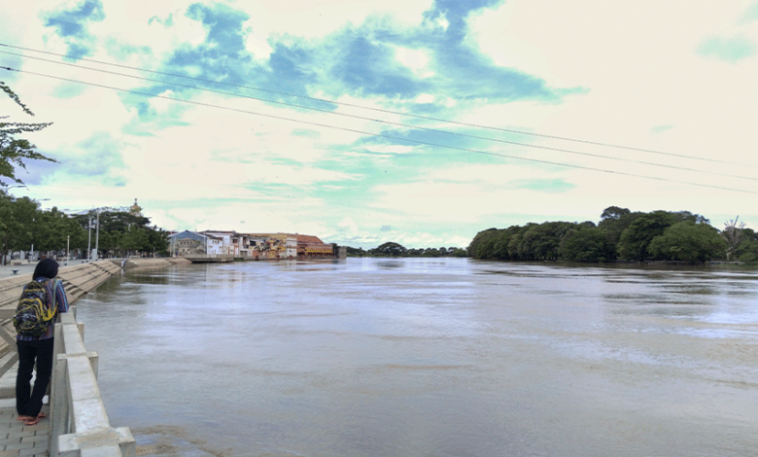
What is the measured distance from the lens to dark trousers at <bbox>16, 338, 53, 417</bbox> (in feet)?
21.8

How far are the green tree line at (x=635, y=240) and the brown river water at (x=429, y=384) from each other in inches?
3679

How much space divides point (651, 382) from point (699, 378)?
1.38 m

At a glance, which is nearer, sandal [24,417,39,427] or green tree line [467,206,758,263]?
sandal [24,417,39,427]

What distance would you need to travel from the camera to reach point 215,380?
36.2 ft

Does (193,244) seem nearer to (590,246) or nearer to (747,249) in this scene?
(590,246)

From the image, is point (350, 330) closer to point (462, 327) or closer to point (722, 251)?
point (462, 327)

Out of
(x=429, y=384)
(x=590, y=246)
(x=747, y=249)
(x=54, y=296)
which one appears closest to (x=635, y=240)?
(x=590, y=246)

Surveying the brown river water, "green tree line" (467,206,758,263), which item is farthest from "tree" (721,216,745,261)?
the brown river water

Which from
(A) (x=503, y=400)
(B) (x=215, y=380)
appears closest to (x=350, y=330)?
(B) (x=215, y=380)

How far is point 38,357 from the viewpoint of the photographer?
688cm

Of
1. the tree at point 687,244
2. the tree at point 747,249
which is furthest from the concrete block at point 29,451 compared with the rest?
the tree at point 747,249

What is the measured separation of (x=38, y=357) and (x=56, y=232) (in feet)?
223

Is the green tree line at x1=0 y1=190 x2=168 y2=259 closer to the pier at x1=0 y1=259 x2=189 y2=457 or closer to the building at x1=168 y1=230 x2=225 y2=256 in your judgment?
the building at x1=168 y1=230 x2=225 y2=256

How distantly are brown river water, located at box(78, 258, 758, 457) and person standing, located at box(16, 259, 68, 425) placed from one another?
59.6 inches
